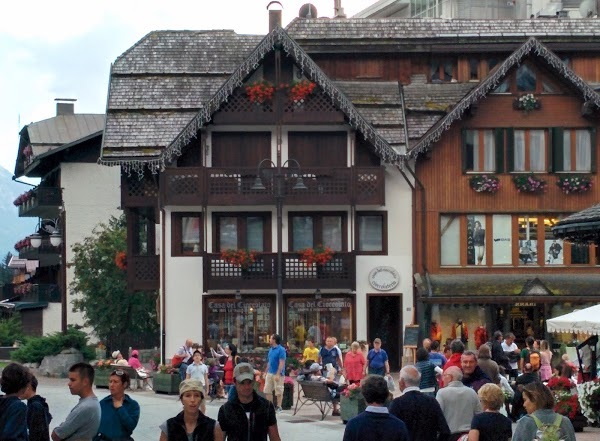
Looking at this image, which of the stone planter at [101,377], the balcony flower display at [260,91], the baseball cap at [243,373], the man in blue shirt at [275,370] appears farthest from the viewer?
the balcony flower display at [260,91]

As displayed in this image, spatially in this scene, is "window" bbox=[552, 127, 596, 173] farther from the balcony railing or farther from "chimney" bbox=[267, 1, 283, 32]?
the balcony railing

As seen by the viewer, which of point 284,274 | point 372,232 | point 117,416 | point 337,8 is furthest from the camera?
point 337,8

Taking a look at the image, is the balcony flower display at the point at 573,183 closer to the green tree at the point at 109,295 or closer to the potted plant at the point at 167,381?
the potted plant at the point at 167,381

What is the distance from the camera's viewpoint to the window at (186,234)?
49.8 meters

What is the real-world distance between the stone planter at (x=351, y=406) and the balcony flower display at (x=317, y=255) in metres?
18.9

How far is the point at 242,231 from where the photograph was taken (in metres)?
49.8

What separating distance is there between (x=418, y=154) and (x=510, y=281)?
4.62 metres

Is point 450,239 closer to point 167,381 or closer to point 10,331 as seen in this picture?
point 167,381

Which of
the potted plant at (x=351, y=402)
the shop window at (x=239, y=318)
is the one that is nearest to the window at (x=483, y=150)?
the shop window at (x=239, y=318)

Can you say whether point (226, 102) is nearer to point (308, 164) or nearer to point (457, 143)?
point (308, 164)

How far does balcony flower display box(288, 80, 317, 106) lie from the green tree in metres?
12.7

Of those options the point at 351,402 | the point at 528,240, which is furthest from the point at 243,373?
the point at 528,240

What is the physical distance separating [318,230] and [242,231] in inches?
88.7

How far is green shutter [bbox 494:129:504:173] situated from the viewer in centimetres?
4969
